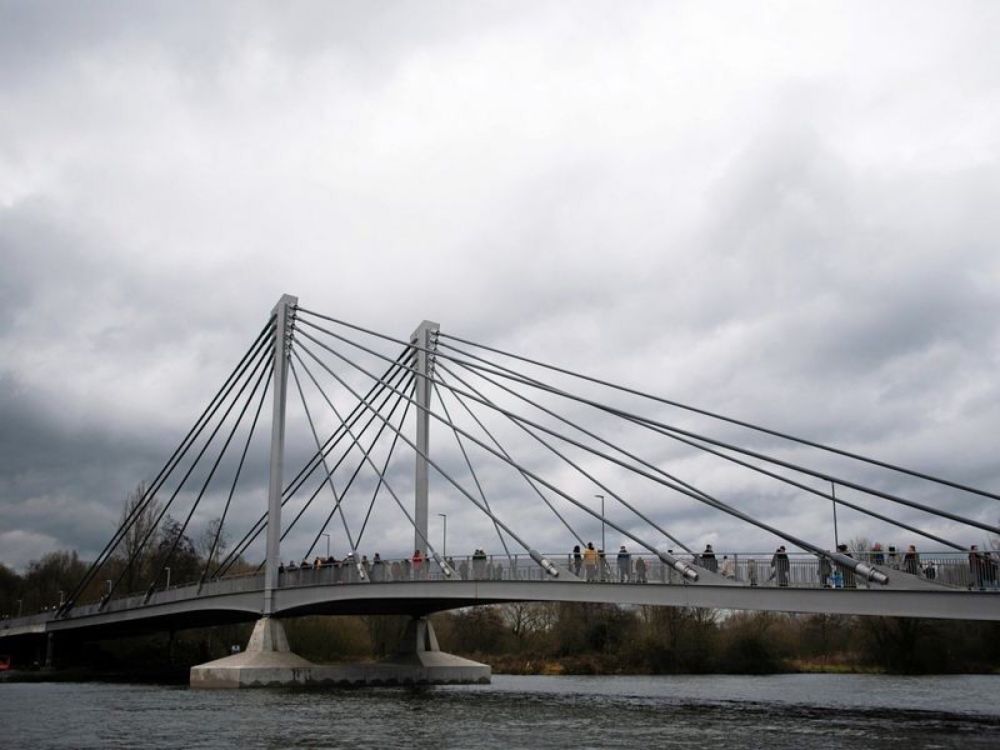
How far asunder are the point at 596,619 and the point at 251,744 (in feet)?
199

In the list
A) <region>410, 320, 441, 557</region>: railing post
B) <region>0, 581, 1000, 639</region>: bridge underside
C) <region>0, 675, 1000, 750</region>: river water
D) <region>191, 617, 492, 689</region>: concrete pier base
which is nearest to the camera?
<region>0, 675, 1000, 750</region>: river water

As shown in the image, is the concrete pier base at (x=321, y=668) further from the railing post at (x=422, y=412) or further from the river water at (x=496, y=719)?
the railing post at (x=422, y=412)

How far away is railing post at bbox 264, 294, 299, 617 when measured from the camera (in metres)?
48.2

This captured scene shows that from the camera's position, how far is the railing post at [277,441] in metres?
48.2

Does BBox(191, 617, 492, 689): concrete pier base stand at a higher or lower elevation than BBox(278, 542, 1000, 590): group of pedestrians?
lower

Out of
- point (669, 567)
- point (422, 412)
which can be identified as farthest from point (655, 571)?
point (422, 412)

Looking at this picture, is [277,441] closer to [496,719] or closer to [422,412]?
[422,412]

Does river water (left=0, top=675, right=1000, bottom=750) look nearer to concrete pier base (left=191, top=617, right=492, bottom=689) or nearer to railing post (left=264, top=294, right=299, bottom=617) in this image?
concrete pier base (left=191, top=617, right=492, bottom=689)

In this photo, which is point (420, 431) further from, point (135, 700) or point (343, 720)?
point (343, 720)

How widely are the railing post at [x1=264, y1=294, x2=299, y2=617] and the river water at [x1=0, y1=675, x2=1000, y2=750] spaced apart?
18.9 ft

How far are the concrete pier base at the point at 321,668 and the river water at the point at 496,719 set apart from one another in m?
1.84

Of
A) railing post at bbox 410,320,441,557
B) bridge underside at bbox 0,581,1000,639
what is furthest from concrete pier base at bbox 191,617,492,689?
railing post at bbox 410,320,441,557

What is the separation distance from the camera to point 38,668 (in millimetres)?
72625

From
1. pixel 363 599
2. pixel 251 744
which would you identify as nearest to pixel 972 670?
pixel 363 599
